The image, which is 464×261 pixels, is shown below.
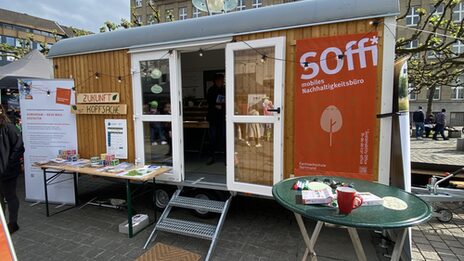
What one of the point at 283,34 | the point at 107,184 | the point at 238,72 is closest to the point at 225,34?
the point at 238,72

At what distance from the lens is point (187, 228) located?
343 cm

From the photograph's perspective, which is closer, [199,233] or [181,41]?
[199,233]

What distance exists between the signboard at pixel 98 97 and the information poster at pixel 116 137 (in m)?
0.35

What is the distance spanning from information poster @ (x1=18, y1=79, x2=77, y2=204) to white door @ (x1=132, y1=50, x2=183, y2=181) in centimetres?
151

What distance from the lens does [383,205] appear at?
6.09 feet

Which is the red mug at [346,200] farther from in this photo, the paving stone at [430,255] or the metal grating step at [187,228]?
the paving stone at [430,255]

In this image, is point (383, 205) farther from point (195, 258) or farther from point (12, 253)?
point (12, 253)

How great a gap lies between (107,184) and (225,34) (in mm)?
4642

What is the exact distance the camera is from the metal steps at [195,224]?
3.28 m

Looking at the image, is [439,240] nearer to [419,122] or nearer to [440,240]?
[440,240]

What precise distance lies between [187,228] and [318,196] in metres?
2.11

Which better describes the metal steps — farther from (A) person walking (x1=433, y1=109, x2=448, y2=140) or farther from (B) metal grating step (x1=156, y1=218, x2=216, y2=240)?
(A) person walking (x1=433, y1=109, x2=448, y2=140)

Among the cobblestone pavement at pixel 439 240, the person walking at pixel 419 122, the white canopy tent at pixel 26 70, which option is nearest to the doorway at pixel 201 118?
the cobblestone pavement at pixel 439 240

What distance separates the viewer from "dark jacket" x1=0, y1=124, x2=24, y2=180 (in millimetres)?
3566
